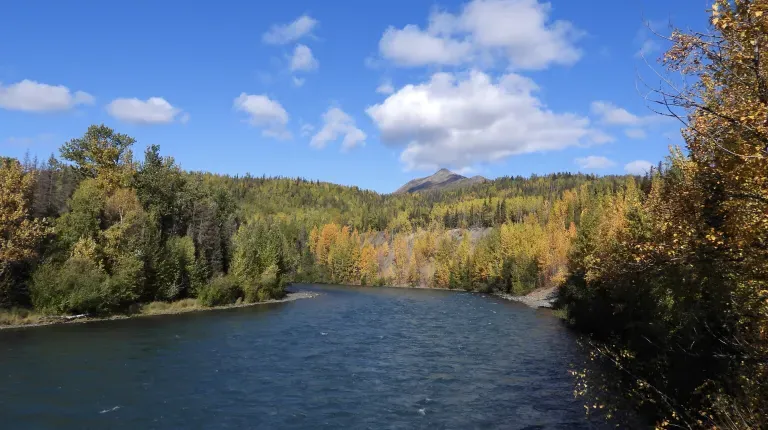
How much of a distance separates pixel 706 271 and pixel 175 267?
66.0 m

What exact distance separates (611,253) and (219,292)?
6391 centimetres

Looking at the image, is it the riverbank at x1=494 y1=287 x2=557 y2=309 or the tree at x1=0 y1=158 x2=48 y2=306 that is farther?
the riverbank at x1=494 y1=287 x2=557 y2=309

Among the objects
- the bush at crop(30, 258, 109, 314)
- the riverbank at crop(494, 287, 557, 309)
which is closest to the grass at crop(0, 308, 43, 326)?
the bush at crop(30, 258, 109, 314)

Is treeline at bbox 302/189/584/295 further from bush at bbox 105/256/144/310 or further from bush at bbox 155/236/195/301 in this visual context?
bush at bbox 105/256/144/310

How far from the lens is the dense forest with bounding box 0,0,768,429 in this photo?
8961 mm

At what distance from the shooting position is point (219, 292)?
230 ft

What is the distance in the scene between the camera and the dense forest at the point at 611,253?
29.4 ft

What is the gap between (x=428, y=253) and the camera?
162 metres

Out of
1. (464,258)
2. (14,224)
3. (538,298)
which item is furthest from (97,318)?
(464,258)

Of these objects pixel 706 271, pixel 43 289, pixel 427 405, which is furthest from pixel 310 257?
pixel 706 271

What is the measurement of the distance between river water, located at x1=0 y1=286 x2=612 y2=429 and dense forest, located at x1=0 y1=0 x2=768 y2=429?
467 centimetres

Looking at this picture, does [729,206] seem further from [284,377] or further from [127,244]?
[127,244]

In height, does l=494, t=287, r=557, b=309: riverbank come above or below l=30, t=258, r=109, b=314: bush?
below

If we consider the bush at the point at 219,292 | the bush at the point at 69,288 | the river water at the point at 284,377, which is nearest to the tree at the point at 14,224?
the bush at the point at 69,288
